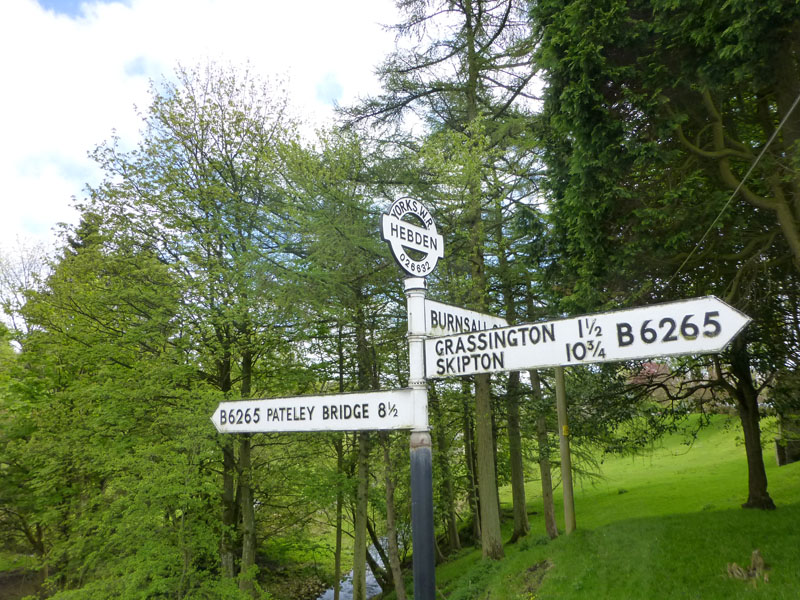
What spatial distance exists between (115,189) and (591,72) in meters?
10.6

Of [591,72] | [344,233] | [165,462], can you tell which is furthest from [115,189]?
[591,72]

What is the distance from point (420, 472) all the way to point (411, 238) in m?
1.25

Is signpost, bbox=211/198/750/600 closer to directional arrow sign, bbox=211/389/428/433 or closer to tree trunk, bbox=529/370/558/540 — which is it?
directional arrow sign, bbox=211/389/428/433

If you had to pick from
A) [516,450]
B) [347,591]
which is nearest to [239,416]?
[516,450]

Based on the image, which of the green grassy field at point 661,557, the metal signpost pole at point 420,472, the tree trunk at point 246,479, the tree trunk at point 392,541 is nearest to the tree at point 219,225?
the tree trunk at point 246,479

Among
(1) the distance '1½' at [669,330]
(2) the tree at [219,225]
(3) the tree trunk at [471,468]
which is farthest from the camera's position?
(3) the tree trunk at [471,468]

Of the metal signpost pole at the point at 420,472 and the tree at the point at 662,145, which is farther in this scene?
the tree at the point at 662,145

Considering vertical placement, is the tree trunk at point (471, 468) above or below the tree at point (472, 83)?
below

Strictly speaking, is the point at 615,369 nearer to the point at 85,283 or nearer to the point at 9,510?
the point at 85,283

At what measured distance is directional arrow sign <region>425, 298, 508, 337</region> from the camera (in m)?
2.92

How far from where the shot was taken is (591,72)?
22.5ft

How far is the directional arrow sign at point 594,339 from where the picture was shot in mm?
2197

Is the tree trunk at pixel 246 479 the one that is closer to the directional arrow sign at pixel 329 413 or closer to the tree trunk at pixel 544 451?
the tree trunk at pixel 544 451

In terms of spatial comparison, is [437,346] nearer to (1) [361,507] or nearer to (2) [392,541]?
(2) [392,541]
